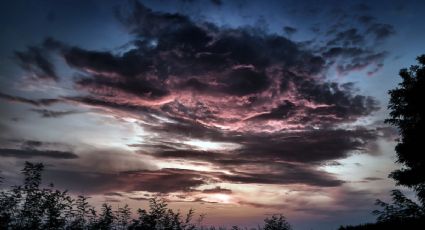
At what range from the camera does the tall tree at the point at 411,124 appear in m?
23.7

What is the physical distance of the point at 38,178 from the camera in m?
20.3

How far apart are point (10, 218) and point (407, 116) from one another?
25.5m

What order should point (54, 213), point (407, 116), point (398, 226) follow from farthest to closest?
point (407, 116)
point (54, 213)
point (398, 226)

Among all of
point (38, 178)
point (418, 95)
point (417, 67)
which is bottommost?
point (38, 178)

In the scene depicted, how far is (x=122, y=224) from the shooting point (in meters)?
26.6

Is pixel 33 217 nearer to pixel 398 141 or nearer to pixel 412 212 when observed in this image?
pixel 412 212

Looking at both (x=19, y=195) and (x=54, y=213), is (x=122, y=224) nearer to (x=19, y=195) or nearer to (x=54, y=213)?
(x=54, y=213)

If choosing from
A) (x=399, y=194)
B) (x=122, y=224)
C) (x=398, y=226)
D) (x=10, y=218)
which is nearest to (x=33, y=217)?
(x=10, y=218)

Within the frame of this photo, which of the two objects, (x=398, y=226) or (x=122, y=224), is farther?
(x=122, y=224)

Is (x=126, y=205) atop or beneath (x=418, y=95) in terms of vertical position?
beneath

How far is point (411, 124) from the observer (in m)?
25.6

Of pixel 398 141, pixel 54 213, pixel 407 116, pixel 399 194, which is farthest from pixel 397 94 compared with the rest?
pixel 54 213

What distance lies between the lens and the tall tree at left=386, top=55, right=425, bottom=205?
77.8 ft

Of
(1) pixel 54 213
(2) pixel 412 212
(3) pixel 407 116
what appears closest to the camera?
(1) pixel 54 213
